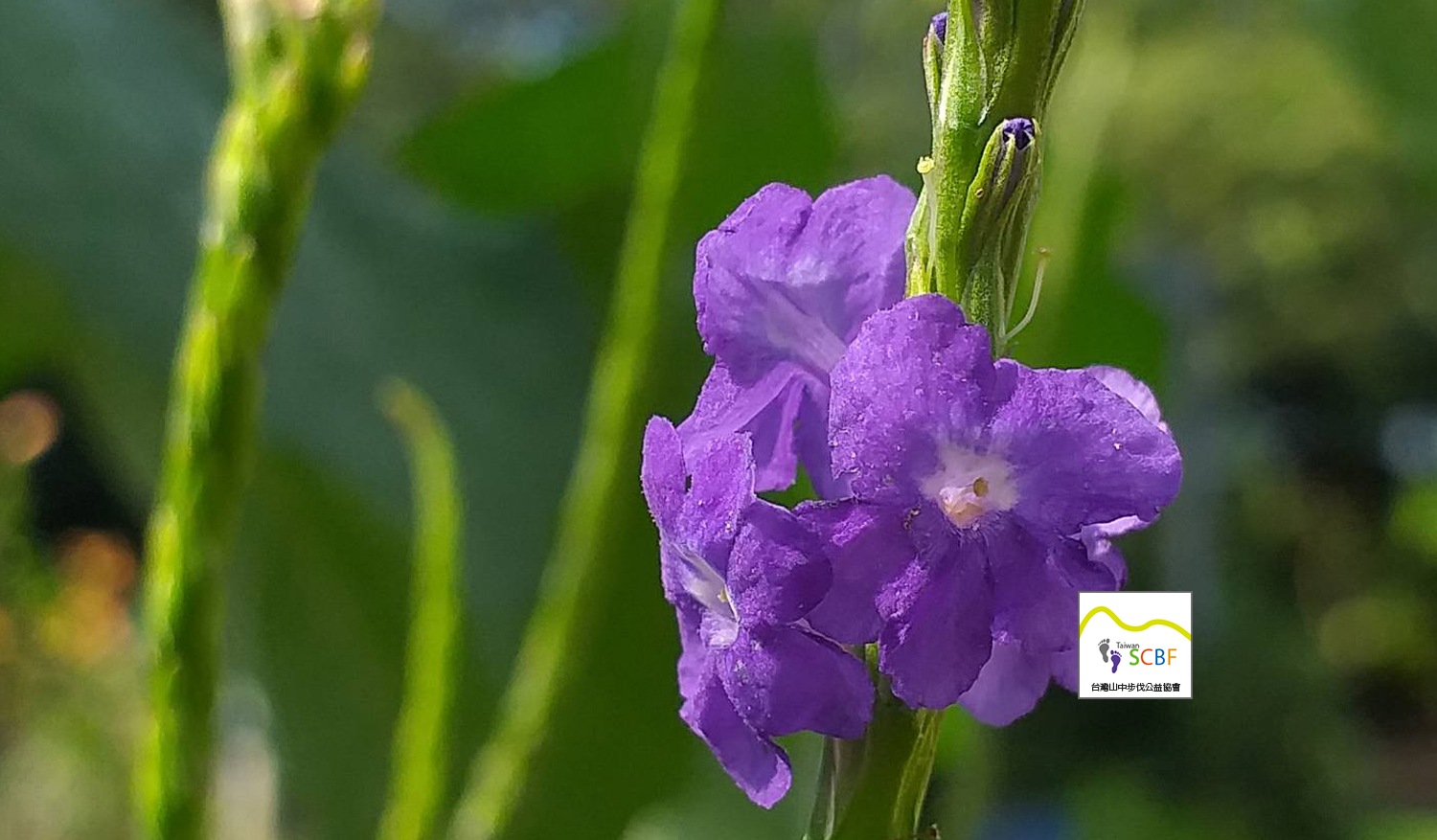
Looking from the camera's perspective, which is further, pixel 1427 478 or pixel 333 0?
pixel 1427 478

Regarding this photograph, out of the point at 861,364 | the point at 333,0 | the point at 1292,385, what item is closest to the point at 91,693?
the point at 333,0

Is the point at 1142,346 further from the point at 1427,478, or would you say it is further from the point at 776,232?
the point at 1427,478

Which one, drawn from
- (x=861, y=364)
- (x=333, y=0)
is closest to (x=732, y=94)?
(x=333, y=0)

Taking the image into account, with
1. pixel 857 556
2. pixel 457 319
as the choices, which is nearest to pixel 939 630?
pixel 857 556

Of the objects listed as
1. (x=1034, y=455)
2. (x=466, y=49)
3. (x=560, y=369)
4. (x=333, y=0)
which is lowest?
(x=1034, y=455)

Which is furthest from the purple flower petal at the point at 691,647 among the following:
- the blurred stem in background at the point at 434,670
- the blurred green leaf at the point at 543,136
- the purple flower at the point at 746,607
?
the blurred green leaf at the point at 543,136

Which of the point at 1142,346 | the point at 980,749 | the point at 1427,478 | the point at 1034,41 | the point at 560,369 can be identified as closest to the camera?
the point at 1034,41

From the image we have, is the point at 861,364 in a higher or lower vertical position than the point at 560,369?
lower

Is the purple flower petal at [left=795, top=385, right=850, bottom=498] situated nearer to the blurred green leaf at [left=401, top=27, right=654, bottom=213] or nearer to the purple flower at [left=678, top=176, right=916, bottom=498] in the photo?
the purple flower at [left=678, top=176, right=916, bottom=498]

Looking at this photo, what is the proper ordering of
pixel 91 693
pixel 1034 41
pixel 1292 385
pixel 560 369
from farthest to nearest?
pixel 1292 385
pixel 91 693
pixel 560 369
pixel 1034 41
